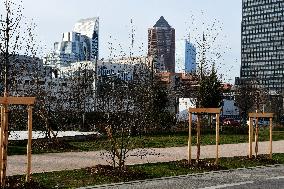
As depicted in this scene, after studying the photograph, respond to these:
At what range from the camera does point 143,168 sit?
1365 centimetres

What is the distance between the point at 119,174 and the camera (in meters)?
12.2

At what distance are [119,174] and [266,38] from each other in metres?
126

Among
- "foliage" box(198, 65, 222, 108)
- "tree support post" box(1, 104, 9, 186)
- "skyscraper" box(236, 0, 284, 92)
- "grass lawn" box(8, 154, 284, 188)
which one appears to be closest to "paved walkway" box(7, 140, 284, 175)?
"grass lawn" box(8, 154, 284, 188)

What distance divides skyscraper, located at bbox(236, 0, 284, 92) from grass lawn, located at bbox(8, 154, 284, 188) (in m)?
118

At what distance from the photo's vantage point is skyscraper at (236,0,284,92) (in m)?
131

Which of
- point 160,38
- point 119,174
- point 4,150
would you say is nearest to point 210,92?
point 160,38

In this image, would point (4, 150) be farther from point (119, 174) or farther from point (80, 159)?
point (80, 159)

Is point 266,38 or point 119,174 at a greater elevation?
point 266,38


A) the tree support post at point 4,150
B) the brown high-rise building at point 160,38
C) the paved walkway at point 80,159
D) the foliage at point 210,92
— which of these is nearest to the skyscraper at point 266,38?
the foliage at point 210,92

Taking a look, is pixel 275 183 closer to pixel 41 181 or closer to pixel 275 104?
pixel 41 181

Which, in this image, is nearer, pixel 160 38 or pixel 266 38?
pixel 160 38

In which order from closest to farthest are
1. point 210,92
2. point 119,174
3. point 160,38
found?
point 119,174, point 160,38, point 210,92

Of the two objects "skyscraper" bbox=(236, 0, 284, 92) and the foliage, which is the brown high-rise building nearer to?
the foliage

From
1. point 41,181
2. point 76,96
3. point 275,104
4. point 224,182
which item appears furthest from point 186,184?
point 275,104
